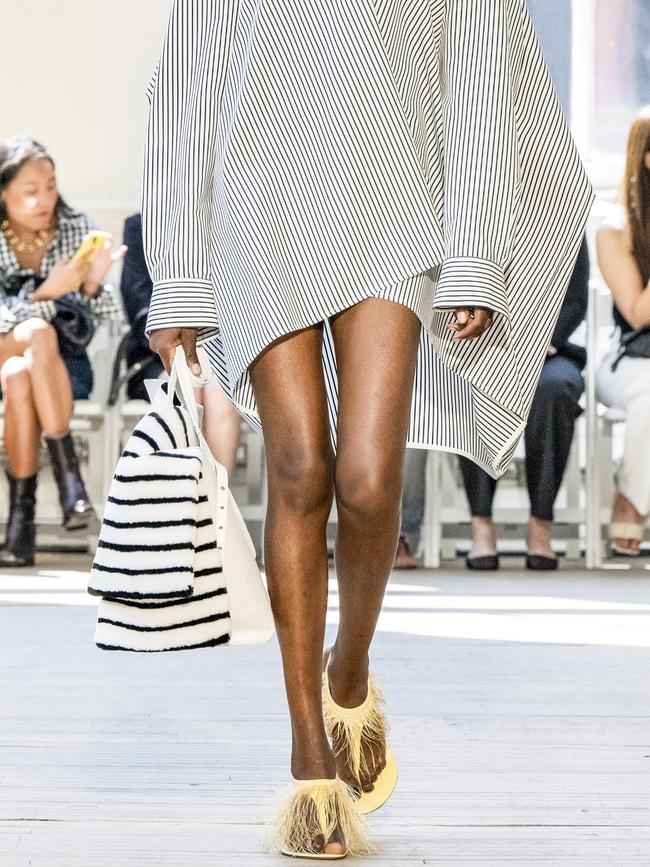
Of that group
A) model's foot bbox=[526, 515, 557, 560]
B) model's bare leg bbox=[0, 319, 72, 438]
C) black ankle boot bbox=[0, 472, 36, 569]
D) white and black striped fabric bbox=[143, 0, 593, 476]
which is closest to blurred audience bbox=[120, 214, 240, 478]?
model's bare leg bbox=[0, 319, 72, 438]

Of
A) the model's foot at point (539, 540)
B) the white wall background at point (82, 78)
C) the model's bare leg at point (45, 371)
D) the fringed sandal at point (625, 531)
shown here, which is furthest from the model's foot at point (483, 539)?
the white wall background at point (82, 78)

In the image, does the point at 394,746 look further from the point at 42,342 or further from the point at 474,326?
the point at 42,342

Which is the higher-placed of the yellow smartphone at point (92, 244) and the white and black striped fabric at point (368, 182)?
the white and black striped fabric at point (368, 182)

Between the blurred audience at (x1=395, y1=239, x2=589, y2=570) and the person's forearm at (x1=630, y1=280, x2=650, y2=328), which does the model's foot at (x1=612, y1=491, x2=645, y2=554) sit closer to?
the blurred audience at (x1=395, y1=239, x2=589, y2=570)

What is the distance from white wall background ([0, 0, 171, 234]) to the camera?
5469 mm

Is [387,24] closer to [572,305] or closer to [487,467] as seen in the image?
[487,467]

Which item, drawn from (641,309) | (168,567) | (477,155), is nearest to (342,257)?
(477,155)

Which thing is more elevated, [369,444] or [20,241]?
[20,241]

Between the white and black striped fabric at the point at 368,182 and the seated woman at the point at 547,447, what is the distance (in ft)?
8.21

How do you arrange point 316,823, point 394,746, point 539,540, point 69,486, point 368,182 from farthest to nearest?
point 539,540, point 69,486, point 394,746, point 368,182, point 316,823

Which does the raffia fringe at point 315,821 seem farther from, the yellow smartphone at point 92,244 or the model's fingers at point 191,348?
the yellow smartphone at point 92,244

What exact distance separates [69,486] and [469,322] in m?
2.78

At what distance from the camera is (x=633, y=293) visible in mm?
4102

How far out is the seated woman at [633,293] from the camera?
13.4ft
